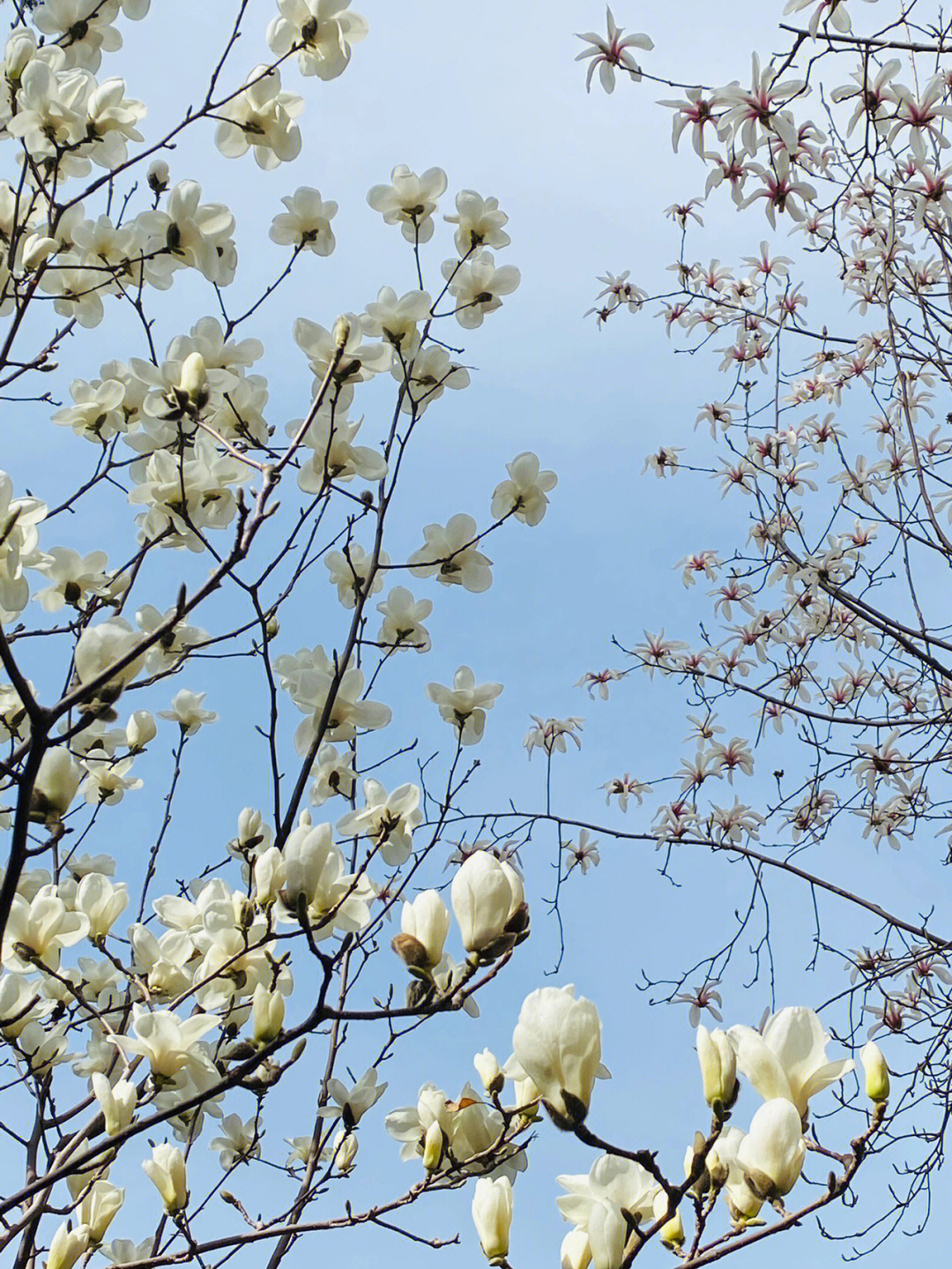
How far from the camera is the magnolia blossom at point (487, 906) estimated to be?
831mm

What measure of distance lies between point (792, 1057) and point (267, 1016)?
1.76ft

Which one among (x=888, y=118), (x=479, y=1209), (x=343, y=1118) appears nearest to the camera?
(x=479, y=1209)

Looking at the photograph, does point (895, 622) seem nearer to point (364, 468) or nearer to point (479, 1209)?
point (364, 468)

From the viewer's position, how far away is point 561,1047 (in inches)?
26.9

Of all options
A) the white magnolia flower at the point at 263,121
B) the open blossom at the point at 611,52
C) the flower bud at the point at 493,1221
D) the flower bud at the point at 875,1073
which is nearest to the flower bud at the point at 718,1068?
the flower bud at the point at 875,1073

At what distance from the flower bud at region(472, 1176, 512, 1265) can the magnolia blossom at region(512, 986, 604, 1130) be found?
0.21 meters

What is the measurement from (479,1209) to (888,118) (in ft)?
7.24

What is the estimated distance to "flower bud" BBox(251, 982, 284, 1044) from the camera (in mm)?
1024

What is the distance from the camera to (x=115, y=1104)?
3.33 ft

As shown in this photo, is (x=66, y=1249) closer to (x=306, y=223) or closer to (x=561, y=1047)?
(x=561, y=1047)

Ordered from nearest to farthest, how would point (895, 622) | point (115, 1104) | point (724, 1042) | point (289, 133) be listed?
point (724, 1042), point (115, 1104), point (289, 133), point (895, 622)

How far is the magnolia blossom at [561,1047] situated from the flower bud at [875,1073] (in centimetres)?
24

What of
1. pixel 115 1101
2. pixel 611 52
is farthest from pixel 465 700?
pixel 611 52

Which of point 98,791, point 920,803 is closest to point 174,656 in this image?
point 98,791
